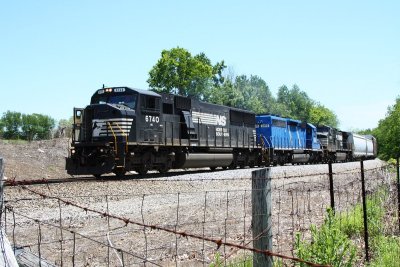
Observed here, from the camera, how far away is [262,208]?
3768 mm

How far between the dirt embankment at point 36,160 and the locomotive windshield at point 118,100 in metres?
3.05

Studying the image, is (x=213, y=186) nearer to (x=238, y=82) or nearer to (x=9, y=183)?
(x=9, y=183)

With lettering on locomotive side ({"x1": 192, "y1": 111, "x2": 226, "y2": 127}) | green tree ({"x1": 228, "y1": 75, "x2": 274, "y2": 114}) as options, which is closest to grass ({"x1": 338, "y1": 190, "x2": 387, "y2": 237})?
lettering on locomotive side ({"x1": 192, "y1": 111, "x2": 226, "y2": 127})

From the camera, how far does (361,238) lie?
22.5 feet

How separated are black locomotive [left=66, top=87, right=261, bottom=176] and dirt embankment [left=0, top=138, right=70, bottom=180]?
11.2ft

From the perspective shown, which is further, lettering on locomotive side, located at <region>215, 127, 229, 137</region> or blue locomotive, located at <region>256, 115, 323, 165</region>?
blue locomotive, located at <region>256, 115, 323, 165</region>

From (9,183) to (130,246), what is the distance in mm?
2631

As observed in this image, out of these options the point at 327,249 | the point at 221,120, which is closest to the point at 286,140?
the point at 221,120

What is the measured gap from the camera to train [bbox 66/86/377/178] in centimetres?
1591

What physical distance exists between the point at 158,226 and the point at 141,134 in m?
9.79

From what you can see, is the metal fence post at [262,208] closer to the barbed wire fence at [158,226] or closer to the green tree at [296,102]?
the barbed wire fence at [158,226]

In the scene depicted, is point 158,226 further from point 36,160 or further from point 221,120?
point 36,160

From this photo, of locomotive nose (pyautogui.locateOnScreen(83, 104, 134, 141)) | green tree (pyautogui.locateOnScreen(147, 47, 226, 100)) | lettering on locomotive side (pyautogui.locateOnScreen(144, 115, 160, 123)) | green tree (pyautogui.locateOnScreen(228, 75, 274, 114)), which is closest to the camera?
locomotive nose (pyautogui.locateOnScreen(83, 104, 134, 141))

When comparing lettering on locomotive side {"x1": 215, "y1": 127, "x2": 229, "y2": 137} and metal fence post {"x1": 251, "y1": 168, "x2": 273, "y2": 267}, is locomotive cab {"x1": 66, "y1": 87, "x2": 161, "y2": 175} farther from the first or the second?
→ metal fence post {"x1": 251, "y1": 168, "x2": 273, "y2": 267}
